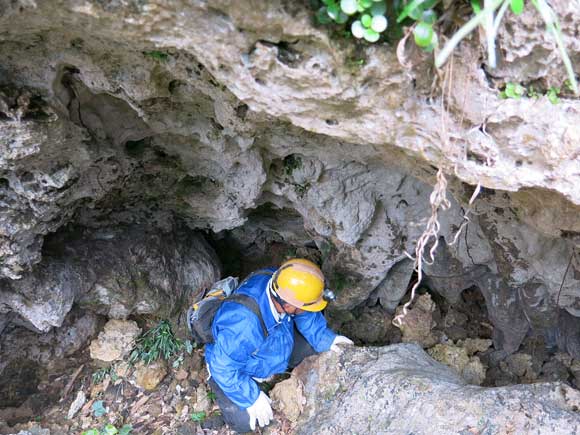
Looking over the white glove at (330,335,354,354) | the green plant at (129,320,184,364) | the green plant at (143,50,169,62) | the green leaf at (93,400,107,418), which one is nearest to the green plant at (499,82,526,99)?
the green plant at (143,50,169,62)

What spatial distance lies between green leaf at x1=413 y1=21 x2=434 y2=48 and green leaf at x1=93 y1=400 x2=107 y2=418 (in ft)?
15.2

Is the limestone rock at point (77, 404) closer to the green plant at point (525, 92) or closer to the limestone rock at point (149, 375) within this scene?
the limestone rock at point (149, 375)

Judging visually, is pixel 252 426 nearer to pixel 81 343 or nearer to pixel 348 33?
pixel 81 343

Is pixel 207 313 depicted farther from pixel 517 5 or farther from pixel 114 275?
pixel 517 5

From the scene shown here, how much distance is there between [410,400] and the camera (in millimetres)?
3533

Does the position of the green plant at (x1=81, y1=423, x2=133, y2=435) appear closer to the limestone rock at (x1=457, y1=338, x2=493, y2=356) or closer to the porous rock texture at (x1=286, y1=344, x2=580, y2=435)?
the porous rock texture at (x1=286, y1=344, x2=580, y2=435)

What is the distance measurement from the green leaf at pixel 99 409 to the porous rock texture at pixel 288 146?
0.95 metres

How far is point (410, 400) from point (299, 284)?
126 cm

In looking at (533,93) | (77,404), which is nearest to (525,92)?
(533,93)

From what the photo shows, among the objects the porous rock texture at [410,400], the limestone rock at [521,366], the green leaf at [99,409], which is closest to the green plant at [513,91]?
the porous rock texture at [410,400]

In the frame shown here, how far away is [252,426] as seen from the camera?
4219 millimetres

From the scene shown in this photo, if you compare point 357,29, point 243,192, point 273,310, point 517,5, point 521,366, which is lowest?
point 521,366

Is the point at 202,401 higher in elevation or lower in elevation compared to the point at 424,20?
lower

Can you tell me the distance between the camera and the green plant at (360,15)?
1929 millimetres
